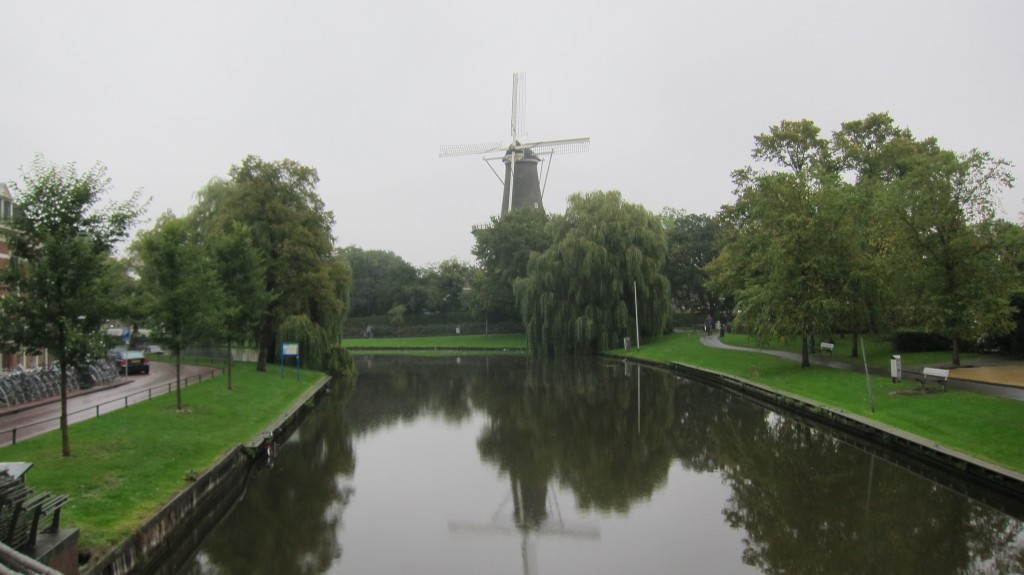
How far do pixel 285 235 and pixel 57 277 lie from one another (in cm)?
2099

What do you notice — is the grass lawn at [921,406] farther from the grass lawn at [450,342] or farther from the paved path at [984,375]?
the grass lawn at [450,342]

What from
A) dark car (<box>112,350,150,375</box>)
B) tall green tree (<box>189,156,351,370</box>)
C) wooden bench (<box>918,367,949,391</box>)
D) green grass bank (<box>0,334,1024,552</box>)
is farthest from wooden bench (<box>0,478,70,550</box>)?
dark car (<box>112,350,150,375</box>)

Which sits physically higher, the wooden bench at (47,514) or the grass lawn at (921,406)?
the wooden bench at (47,514)

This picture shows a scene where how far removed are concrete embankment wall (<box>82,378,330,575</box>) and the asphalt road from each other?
4.01 meters

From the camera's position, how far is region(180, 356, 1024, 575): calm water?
10.3m

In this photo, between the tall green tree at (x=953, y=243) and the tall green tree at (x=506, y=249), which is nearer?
the tall green tree at (x=953, y=243)

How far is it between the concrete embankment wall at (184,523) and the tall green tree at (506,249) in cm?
5021

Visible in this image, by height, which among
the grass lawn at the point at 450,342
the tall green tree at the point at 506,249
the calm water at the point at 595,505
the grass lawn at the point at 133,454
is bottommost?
the calm water at the point at 595,505

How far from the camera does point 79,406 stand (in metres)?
21.2

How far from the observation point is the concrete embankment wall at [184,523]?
9.37 metres

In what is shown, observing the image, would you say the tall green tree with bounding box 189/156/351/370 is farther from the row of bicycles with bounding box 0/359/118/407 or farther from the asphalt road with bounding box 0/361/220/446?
the row of bicycles with bounding box 0/359/118/407

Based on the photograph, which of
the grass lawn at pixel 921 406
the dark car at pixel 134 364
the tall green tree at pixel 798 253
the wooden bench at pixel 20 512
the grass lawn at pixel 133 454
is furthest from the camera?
the dark car at pixel 134 364

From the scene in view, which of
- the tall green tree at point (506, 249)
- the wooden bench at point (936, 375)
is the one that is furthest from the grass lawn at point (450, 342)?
the wooden bench at point (936, 375)

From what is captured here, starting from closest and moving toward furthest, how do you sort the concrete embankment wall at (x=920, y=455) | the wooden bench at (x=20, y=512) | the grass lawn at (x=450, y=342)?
the wooden bench at (x=20, y=512) → the concrete embankment wall at (x=920, y=455) → the grass lawn at (x=450, y=342)
